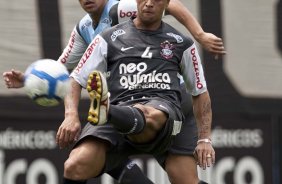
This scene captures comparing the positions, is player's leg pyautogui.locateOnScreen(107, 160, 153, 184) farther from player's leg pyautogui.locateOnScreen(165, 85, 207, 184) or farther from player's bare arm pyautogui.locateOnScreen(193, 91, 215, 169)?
player's bare arm pyautogui.locateOnScreen(193, 91, 215, 169)

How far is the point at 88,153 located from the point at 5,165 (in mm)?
3049

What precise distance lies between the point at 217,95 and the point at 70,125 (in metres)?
3.75

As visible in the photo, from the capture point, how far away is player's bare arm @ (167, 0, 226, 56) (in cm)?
732

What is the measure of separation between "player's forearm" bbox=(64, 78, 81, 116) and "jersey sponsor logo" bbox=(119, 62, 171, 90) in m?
0.33

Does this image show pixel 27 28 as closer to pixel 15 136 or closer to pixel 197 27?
pixel 15 136

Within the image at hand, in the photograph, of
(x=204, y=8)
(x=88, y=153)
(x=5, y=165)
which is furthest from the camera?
(x=204, y=8)

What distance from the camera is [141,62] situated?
7.02 meters

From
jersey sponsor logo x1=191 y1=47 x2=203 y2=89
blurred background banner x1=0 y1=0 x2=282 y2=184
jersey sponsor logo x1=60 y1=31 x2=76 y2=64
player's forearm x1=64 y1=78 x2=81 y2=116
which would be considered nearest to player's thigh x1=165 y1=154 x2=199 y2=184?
jersey sponsor logo x1=191 y1=47 x2=203 y2=89

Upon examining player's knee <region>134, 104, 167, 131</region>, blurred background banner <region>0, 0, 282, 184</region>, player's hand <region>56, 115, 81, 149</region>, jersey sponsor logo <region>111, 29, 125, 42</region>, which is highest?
jersey sponsor logo <region>111, 29, 125, 42</region>

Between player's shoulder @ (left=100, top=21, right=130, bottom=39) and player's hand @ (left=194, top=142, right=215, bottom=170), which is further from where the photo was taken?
player's hand @ (left=194, top=142, right=215, bottom=170)

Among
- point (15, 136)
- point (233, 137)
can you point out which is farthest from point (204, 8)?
point (15, 136)

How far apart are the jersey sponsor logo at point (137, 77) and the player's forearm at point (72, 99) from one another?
326 millimetres

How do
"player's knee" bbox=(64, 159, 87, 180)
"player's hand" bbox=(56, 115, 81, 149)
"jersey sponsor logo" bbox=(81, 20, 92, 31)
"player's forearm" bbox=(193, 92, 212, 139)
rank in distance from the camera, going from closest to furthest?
"player's knee" bbox=(64, 159, 87, 180) < "player's hand" bbox=(56, 115, 81, 149) < "player's forearm" bbox=(193, 92, 212, 139) < "jersey sponsor logo" bbox=(81, 20, 92, 31)

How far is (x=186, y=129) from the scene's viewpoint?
25.6ft
